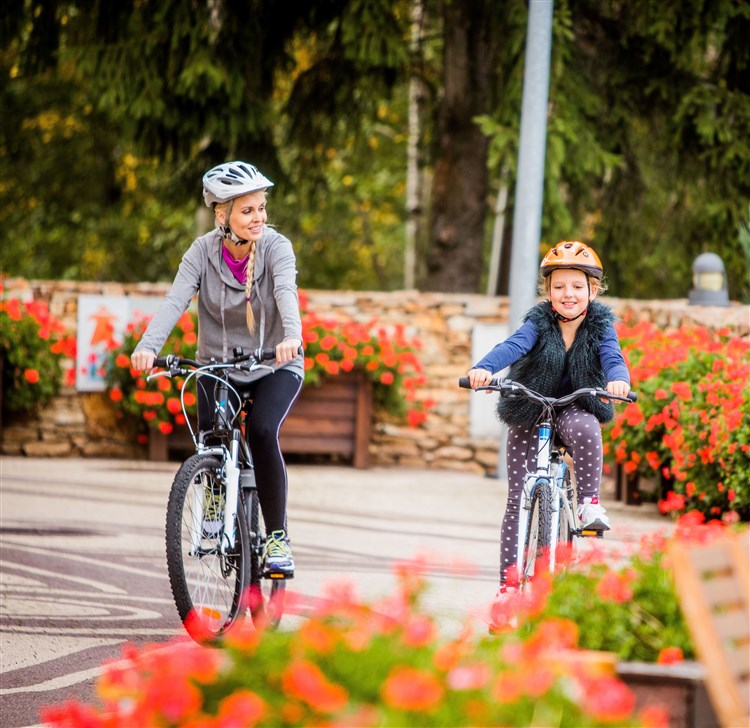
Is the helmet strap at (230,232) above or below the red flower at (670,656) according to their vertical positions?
above

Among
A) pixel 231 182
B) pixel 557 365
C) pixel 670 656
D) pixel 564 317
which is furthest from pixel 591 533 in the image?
pixel 670 656

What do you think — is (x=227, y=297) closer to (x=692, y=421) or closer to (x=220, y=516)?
(x=220, y=516)

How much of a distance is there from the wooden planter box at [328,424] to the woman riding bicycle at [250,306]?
23.0 feet

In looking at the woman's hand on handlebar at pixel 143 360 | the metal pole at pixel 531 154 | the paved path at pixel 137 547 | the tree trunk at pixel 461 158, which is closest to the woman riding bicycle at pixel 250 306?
the woman's hand on handlebar at pixel 143 360

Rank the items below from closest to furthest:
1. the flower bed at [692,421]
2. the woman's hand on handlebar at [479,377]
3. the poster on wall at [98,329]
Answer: the woman's hand on handlebar at [479,377] < the flower bed at [692,421] < the poster on wall at [98,329]

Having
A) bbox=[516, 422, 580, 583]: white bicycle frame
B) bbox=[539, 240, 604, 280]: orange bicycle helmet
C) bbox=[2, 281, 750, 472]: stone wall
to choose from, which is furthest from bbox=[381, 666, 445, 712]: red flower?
bbox=[2, 281, 750, 472]: stone wall

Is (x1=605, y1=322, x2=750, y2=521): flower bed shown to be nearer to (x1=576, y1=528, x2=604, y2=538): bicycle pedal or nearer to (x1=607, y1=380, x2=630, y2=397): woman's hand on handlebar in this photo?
(x1=576, y1=528, x2=604, y2=538): bicycle pedal

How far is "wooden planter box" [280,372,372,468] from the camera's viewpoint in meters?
12.8

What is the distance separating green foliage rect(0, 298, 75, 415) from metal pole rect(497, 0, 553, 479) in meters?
4.16

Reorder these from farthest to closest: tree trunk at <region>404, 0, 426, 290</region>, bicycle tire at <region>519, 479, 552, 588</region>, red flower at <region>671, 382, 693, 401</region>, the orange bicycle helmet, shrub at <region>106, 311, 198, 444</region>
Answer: tree trunk at <region>404, 0, 426, 290</region>, shrub at <region>106, 311, 198, 444</region>, red flower at <region>671, 382, 693, 401</region>, the orange bicycle helmet, bicycle tire at <region>519, 479, 552, 588</region>

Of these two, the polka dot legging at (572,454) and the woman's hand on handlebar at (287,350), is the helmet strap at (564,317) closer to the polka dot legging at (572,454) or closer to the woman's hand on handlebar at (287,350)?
the polka dot legging at (572,454)

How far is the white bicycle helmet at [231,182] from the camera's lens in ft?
18.2

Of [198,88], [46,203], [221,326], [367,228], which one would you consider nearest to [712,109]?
[198,88]

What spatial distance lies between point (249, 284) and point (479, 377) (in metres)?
1.04
